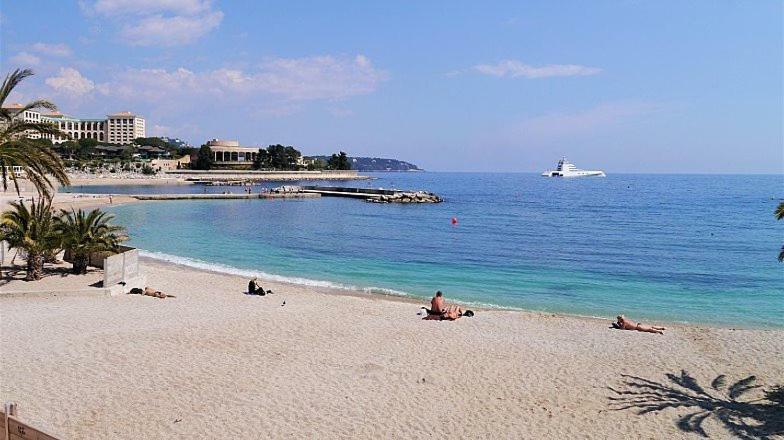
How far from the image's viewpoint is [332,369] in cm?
1120

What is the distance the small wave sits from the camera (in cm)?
2197

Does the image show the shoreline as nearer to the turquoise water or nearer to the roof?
the turquoise water

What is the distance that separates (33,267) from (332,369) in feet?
36.9

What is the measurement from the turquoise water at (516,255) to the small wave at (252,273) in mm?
Result: 172

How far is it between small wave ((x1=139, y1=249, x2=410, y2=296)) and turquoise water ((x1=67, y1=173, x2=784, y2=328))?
172 millimetres

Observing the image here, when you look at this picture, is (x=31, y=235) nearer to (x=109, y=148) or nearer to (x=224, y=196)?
(x=224, y=196)

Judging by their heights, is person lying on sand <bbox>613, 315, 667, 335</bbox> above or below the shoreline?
above

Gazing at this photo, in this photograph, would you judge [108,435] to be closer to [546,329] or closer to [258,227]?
[546,329]

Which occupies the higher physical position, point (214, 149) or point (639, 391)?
point (214, 149)

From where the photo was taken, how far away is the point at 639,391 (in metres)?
10.6

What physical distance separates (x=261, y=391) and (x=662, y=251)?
31.9m

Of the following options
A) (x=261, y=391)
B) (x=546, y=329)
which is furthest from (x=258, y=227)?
(x=261, y=391)

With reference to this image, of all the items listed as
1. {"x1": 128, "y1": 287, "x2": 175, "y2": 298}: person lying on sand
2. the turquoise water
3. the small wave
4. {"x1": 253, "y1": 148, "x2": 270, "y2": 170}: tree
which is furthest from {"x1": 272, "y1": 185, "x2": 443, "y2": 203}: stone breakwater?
{"x1": 253, "y1": 148, "x2": 270, "y2": 170}: tree

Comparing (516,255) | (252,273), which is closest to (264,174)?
(516,255)
